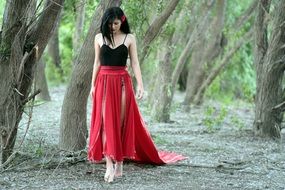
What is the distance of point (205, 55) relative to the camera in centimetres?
1970

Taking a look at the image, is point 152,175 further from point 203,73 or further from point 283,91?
point 203,73

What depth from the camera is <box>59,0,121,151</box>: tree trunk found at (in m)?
8.48

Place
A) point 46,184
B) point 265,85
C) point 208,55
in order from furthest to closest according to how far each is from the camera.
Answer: point 208,55 < point 265,85 < point 46,184

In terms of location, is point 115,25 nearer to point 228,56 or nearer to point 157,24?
point 157,24

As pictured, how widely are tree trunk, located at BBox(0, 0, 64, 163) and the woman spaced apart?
817mm

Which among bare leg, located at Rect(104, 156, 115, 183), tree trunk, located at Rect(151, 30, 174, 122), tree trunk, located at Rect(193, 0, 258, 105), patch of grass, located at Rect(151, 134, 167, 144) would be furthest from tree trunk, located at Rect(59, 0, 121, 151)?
tree trunk, located at Rect(193, 0, 258, 105)

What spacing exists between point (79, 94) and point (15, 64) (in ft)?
4.79

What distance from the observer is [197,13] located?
1841 cm

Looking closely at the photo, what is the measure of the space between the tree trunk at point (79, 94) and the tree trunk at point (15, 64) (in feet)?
3.02

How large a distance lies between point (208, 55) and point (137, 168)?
39.5 ft

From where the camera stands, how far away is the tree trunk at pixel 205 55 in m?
18.9

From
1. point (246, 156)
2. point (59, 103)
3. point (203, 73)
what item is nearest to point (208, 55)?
point (203, 73)

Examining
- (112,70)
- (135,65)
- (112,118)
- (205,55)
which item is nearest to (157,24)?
(135,65)

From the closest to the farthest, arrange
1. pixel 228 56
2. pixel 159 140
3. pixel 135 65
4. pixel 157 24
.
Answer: pixel 135 65 < pixel 159 140 < pixel 157 24 < pixel 228 56
